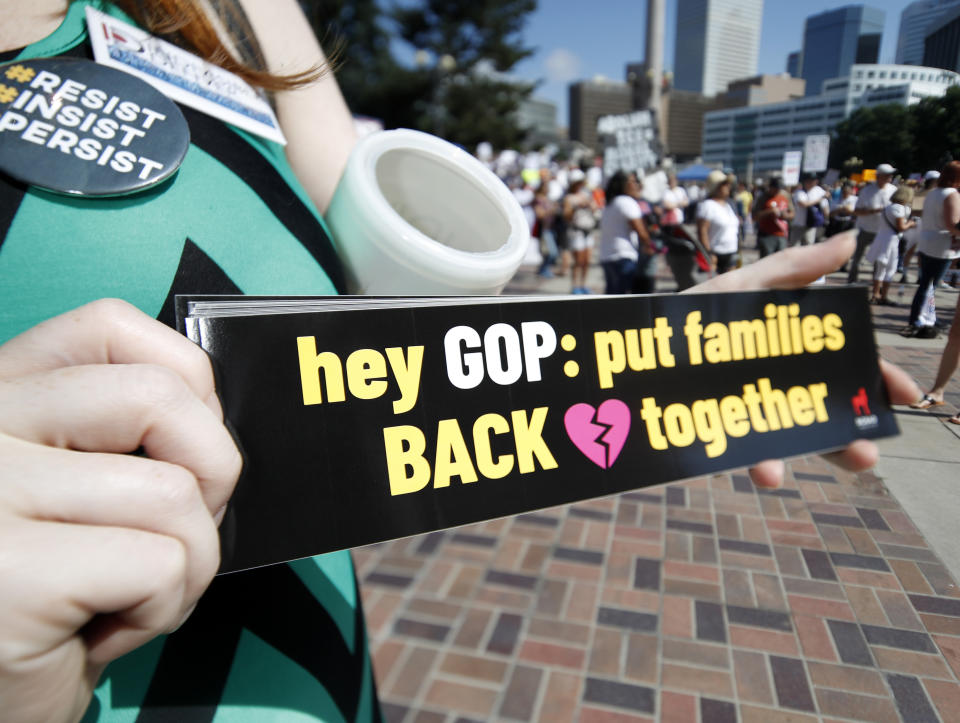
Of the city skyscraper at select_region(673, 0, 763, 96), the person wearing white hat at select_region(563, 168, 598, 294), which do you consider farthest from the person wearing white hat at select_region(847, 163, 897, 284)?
the person wearing white hat at select_region(563, 168, 598, 294)

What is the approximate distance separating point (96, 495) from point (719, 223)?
2.92 ft

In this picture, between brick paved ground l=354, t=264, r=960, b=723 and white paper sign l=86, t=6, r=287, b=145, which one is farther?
white paper sign l=86, t=6, r=287, b=145

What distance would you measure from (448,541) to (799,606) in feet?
7.28

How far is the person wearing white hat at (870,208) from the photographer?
69cm

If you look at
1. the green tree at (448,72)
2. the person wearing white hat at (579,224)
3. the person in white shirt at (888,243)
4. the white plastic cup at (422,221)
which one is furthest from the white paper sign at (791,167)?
the green tree at (448,72)

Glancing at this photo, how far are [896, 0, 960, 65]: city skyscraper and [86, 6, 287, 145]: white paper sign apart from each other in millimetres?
850

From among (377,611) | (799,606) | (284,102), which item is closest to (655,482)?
(799,606)

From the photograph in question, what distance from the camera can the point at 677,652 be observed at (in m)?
1.88

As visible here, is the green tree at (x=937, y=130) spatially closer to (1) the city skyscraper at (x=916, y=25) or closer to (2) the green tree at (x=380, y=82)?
(1) the city skyscraper at (x=916, y=25)

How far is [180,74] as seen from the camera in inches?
29.6

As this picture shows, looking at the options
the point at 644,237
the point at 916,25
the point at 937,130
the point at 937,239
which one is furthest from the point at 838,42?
the point at 644,237

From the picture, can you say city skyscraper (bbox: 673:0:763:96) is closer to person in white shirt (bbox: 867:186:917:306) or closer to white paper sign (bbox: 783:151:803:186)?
white paper sign (bbox: 783:151:803:186)

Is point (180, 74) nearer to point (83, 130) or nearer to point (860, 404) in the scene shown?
point (83, 130)

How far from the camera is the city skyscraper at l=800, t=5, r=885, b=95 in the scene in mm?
734
